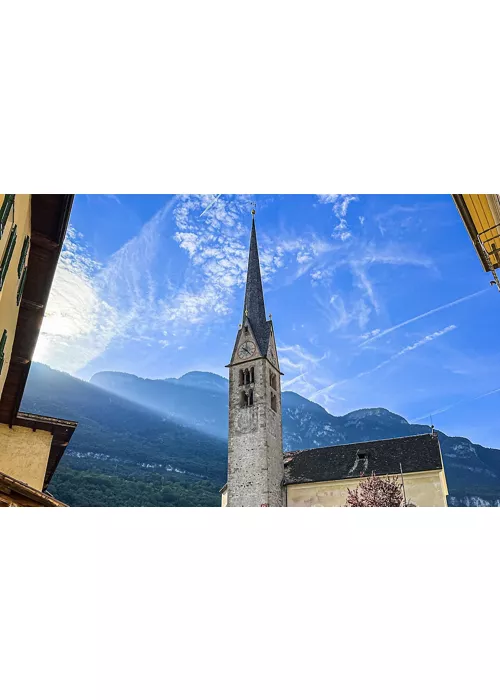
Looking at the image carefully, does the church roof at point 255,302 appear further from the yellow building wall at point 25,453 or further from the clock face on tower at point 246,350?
the yellow building wall at point 25,453

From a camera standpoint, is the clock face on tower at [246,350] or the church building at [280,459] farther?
the clock face on tower at [246,350]

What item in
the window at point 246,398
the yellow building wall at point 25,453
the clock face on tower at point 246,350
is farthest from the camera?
the clock face on tower at point 246,350

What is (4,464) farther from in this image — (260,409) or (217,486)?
(217,486)

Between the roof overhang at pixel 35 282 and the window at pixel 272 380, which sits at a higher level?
the window at pixel 272 380

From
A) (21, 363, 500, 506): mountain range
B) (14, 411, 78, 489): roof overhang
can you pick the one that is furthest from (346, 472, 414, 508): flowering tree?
(21, 363, 500, 506): mountain range

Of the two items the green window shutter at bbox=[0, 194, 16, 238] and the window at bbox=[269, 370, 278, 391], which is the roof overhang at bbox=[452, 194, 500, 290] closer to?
the green window shutter at bbox=[0, 194, 16, 238]

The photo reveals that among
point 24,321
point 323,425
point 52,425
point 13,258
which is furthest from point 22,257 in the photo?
point 323,425

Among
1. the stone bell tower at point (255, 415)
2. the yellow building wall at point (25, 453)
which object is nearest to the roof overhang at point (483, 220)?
the yellow building wall at point (25, 453)
